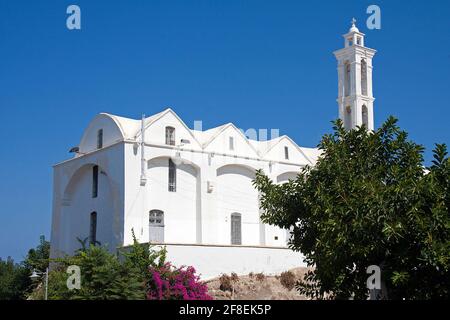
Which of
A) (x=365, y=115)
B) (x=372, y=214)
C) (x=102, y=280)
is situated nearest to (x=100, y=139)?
(x=365, y=115)

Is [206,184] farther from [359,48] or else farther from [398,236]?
[398,236]

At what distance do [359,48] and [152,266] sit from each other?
2017 centimetres

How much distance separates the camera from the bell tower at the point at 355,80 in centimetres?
3841

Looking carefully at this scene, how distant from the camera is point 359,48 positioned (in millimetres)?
38344

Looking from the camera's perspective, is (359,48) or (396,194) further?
(359,48)

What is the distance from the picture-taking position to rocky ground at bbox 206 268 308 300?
1149 inches

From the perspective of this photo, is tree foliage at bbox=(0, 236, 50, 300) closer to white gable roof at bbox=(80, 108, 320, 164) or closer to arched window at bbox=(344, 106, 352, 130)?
white gable roof at bbox=(80, 108, 320, 164)

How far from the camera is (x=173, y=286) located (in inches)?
906

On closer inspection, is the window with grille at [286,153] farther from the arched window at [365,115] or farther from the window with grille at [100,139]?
the window with grille at [100,139]

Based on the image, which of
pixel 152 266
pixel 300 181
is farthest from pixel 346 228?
pixel 152 266

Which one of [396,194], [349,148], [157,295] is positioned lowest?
[157,295]

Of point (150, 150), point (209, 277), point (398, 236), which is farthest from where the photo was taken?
point (150, 150)

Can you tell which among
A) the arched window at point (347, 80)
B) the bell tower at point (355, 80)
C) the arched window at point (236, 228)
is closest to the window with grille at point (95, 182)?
the arched window at point (236, 228)
